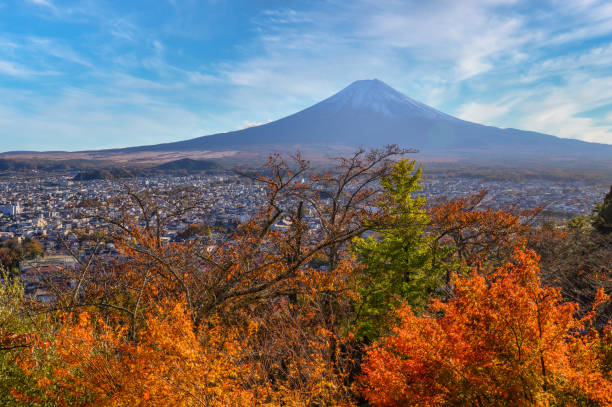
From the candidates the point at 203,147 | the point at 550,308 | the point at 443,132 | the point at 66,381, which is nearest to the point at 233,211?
the point at 66,381

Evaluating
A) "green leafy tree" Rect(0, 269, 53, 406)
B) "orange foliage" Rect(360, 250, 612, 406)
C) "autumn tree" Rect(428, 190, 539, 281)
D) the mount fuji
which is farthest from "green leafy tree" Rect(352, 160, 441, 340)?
the mount fuji

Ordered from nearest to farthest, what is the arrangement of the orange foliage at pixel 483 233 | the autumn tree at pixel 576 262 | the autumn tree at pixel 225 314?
1. the autumn tree at pixel 225 314
2. the autumn tree at pixel 576 262
3. the orange foliage at pixel 483 233

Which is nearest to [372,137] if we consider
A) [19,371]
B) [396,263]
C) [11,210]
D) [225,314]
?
[11,210]

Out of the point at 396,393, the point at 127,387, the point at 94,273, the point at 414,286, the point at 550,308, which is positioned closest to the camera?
the point at 550,308

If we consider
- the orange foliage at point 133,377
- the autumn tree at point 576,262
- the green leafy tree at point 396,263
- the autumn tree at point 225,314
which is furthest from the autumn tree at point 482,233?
the orange foliage at point 133,377

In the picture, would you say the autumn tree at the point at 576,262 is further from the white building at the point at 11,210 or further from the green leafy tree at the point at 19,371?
the white building at the point at 11,210

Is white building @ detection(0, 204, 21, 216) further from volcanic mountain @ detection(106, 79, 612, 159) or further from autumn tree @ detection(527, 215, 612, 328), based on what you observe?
volcanic mountain @ detection(106, 79, 612, 159)

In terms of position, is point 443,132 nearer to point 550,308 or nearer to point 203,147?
point 203,147

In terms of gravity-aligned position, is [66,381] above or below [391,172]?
below
